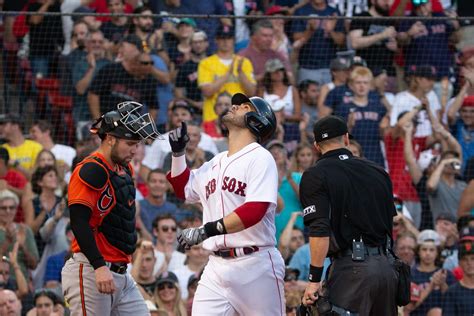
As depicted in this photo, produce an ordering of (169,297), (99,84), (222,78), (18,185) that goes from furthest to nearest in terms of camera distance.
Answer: (222,78) → (99,84) → (18,185) → (169,297)

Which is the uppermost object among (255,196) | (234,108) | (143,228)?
(234,108)

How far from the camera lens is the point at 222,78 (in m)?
12.2

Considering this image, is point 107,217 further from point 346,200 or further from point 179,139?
point 346,200

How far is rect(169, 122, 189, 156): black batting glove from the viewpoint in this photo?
24.6ft

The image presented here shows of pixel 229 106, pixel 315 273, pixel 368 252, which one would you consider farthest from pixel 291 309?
pixel 315 273

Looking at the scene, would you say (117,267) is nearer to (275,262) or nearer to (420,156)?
(275,262)

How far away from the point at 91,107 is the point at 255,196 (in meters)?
5.37

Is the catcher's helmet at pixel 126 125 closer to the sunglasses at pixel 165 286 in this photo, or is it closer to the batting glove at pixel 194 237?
the batting glove at pixel 194 237

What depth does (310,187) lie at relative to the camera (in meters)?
7.28

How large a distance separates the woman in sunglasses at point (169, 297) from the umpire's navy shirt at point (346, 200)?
3160mm

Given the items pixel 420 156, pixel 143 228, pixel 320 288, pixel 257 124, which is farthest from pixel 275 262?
pixel 420 156

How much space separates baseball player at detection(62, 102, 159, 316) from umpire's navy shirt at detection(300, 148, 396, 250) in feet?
3.89

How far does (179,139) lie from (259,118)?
57 cm

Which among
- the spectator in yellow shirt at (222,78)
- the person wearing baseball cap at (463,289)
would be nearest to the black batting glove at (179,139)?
the person wearing baseball cap at (463,289)
